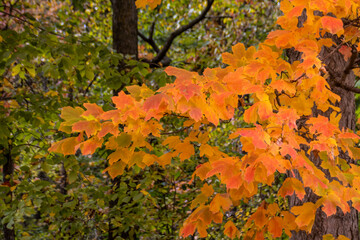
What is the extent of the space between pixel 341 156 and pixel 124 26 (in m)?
3.95

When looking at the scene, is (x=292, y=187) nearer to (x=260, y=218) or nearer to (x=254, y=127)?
(x=254, y=127)

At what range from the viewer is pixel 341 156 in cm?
296

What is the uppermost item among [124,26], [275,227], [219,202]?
[124,26]

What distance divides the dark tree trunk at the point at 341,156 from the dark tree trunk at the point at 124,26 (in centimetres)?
315

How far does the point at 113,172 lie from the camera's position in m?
2.25

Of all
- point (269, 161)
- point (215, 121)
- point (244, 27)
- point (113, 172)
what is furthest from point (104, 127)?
point (244, 27)

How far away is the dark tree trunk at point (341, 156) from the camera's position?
285cm

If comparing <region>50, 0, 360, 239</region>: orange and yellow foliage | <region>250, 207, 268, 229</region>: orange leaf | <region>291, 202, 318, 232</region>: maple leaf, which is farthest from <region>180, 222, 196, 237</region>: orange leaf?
<region>291, 202, 318, 232</region>: maple leaf

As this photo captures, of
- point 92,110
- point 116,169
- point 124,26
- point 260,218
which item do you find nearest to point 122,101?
point 92,110

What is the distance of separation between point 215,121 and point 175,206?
4.02 metres

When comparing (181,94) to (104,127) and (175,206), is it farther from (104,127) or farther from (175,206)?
(175,206)

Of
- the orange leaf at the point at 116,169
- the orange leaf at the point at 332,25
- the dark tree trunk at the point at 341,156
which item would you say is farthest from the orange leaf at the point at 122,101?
the dark tree trunk at the point at 341,156

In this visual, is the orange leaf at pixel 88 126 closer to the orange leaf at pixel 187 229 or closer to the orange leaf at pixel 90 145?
the orange leaf at pixel 90 145

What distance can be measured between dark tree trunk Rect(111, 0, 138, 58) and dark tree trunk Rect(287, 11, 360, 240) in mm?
3151
